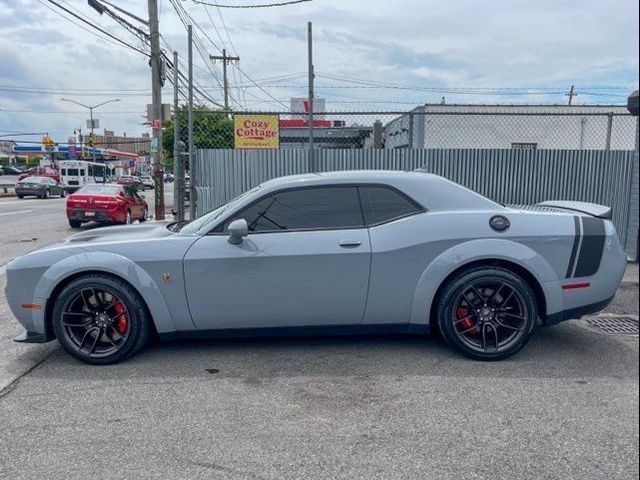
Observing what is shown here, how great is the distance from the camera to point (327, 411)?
10.6 ft

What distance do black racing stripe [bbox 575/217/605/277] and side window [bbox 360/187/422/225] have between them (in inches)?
52.9

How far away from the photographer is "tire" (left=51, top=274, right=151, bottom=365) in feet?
12.9

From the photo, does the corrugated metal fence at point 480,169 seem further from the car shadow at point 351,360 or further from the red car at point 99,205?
the red car at point 99,205

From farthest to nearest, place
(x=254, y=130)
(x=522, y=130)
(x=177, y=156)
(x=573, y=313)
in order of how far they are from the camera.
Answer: (x=522, y=130), (x=254, y=130), (x=177, y=156), (x=573, y=313)

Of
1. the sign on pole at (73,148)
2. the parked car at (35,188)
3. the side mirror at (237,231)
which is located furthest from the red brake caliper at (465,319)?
the sign on pole at (73,148)

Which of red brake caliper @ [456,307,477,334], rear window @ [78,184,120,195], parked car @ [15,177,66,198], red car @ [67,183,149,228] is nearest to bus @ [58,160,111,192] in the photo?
parked car @ [15,177,66,198]

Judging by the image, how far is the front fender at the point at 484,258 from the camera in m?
3.95

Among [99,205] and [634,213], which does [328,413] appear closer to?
[634,213]

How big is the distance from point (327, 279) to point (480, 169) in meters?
5.39

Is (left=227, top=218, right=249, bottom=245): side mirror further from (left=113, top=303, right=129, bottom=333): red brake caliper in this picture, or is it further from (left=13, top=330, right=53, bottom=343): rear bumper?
(left=13, top=330, right=53, bottom=343): rear bumper

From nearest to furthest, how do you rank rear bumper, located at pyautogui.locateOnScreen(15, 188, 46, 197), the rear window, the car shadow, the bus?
the car shadow → the rear window → rear bumper, located at pyautogui.locateOnScreen(15, 188, 46, 197) → the bus

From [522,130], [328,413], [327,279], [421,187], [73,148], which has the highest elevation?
[73,148]

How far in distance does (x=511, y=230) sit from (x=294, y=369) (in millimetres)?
2066

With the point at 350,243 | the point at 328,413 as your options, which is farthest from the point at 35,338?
the point at 350,243
